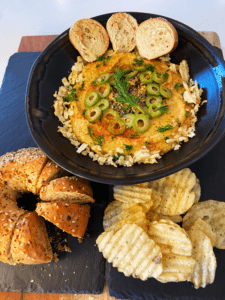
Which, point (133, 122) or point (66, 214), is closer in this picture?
point (66, 214)

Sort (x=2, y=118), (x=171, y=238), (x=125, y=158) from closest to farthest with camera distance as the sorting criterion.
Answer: (x=171, y=238) → (x=125, y=158) → (x=2, y=118)

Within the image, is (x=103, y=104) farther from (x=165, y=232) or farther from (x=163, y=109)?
(x=165, y=232)

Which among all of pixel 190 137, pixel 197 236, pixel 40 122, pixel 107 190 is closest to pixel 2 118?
pixel 40 122

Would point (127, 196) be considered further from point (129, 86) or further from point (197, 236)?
point (129, 86)

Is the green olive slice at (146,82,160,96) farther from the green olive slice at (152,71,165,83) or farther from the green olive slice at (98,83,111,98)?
the green olive slice at (98,83,111,98)

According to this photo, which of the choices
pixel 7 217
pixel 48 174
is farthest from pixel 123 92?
pixel 7 217

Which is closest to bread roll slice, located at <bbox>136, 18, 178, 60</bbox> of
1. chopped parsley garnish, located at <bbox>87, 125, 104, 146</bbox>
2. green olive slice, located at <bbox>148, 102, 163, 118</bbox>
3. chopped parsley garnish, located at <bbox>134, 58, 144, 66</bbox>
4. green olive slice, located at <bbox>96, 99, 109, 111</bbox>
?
chopped parsley garnish, located at <bbox>134, 58, 144, 66</bbox>
